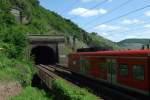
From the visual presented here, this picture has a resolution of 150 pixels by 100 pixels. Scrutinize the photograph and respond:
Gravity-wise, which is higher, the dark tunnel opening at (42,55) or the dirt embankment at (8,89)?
the dark tunnel opening at (42,55)

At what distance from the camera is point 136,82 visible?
21766 mm

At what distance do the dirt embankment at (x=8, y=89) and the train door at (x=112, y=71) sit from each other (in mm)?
6433

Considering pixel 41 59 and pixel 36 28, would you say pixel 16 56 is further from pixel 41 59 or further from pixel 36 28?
pixel 36 28

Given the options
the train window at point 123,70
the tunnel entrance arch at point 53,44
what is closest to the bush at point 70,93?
the train window at point 123,70

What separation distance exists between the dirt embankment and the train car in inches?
228

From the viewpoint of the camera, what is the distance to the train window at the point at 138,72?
21.0 meters

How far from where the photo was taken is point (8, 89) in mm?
26812

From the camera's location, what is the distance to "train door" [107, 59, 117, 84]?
2532 cm

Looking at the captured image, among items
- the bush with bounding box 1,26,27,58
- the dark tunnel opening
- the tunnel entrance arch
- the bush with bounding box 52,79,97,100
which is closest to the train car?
the bush with bounding box 52,79,97,100

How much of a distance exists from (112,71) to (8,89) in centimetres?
678

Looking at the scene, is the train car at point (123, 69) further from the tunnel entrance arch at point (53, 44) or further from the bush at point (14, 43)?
the tunnel entrance arch at point (53, 44)

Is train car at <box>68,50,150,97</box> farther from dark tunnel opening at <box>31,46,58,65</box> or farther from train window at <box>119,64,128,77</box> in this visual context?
dark tunnel opening at <box>31,46,58,65</box>

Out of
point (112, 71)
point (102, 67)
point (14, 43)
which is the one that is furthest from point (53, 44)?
point (112, 71)

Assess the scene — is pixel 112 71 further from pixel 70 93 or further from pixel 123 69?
pixel 70 93
